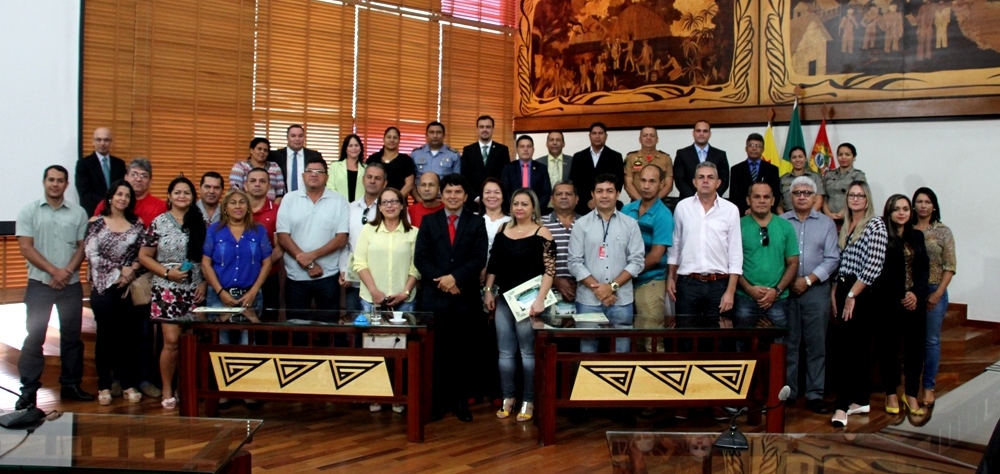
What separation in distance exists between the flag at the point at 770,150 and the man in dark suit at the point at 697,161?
0.78 m

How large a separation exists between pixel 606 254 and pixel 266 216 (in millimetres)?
2403

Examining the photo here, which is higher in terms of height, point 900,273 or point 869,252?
point 869,252

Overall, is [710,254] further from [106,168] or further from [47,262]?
[106,168]

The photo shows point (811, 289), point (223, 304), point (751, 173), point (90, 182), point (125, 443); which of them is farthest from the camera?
point (751, 173)

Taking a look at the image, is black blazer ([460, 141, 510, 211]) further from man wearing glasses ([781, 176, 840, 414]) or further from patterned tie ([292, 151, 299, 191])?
man wearing glasses ([781, 176, 840, 414])

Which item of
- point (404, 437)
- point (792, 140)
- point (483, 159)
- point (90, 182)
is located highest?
point (792, 140)

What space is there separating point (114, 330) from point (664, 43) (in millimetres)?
6143

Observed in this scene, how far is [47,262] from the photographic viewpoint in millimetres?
5438

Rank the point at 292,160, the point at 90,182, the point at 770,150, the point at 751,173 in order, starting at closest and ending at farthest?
1. the point at 90,182
2. the point at 292,160
3. the point at 751,173
4. the point at 770,150

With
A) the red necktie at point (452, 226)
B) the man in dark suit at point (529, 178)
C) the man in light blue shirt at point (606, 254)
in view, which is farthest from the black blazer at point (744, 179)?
the red necktie at point (452, 226)

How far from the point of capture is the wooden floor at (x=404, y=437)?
4.41 meters

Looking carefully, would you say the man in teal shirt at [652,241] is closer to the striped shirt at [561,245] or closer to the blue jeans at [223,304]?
the striped shirt at [561,245]

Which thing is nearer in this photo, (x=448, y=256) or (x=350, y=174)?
(x=448, y=256)

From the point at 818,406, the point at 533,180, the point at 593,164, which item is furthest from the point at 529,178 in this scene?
the point at 818,406
